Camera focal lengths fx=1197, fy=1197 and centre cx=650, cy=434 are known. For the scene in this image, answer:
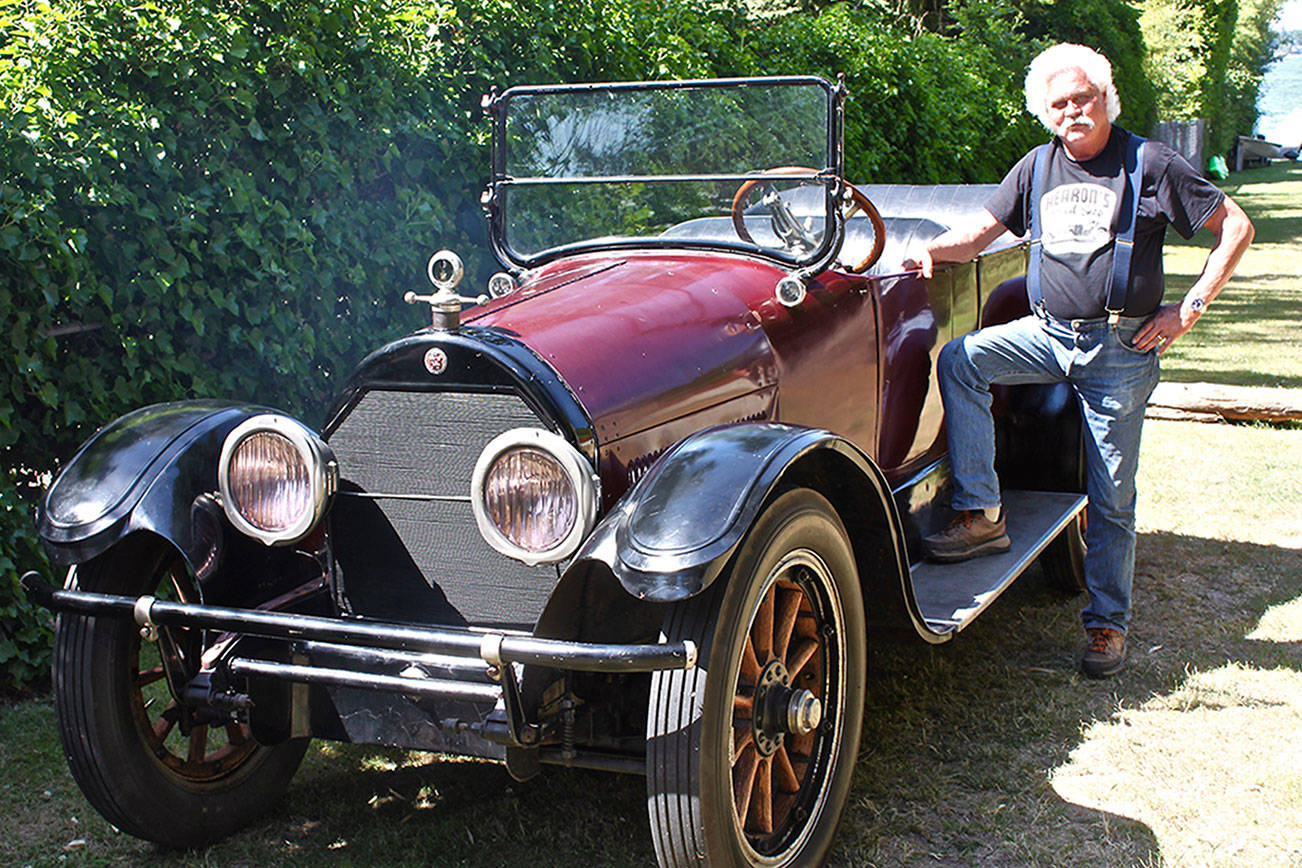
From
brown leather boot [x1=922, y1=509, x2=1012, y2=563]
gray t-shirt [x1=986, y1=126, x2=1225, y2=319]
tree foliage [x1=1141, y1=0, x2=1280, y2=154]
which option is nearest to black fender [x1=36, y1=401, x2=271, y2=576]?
brown leather boot [x1=922, y1=509, x2=1012, y2=563]

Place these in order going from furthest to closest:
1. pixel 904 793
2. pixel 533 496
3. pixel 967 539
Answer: pixel 967 539 → pixel 904 793 → pixel 533 496

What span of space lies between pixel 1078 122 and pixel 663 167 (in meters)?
1.29

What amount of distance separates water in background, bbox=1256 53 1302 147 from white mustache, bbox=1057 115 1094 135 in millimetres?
60008

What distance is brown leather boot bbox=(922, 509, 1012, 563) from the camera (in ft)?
12.5

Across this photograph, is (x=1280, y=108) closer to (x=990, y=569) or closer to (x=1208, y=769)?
(x=990, y=569)

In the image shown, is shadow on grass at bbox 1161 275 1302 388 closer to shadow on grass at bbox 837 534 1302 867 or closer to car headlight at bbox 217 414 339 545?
shadow on grass at bbox 837 534 1302 867

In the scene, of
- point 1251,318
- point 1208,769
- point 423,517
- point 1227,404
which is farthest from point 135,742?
point 1251,318

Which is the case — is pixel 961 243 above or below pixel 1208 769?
above

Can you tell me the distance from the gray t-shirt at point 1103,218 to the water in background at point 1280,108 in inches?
2360

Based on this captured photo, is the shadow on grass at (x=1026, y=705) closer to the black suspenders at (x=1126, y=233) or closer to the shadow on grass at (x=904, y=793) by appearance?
the shadow on grass at (x=904, y=793)

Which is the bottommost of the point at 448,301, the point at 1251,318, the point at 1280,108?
the point at 1251,318

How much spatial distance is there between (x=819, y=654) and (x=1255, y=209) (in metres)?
25.7

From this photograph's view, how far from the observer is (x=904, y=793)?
3188 mm

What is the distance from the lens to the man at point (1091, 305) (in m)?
3.67
